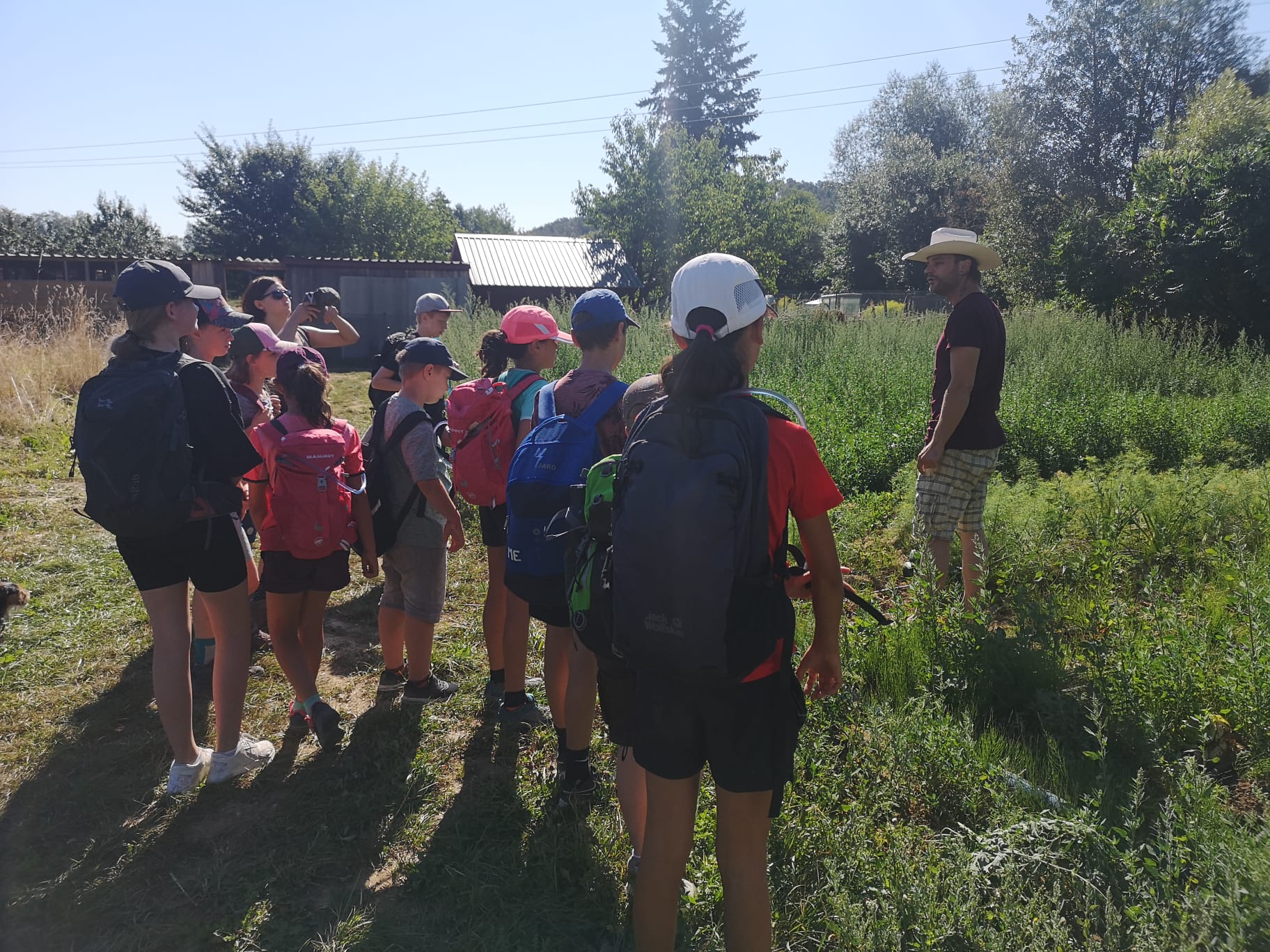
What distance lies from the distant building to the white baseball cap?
67.3 feet

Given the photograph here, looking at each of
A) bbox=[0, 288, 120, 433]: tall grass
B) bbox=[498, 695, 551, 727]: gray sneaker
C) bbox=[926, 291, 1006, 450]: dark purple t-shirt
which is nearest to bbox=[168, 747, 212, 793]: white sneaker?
bbox=[498, 695, 551, 727]: gray sneaker

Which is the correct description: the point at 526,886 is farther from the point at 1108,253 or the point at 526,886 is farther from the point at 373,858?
the point at 1108,253

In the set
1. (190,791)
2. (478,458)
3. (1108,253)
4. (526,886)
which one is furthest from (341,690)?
(1108,253)

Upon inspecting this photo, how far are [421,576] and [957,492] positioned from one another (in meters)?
2.88

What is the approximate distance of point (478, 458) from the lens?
3.55 m

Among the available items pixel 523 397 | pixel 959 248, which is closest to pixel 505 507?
pixel 523 397

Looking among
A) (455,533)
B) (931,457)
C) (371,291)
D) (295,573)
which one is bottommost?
(295,573)

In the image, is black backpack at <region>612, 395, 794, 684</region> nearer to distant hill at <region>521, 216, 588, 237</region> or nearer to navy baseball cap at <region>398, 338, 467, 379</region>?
navy baseball cap at <region>398, 338, 467, 379</region>

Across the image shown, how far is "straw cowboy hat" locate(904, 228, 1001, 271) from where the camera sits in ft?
13.9

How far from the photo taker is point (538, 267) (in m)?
24.9

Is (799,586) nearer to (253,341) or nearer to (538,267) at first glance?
(253,341)

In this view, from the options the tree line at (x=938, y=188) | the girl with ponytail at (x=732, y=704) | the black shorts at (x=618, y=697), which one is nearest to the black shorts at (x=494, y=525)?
the black shorts at (x=618, y=697)

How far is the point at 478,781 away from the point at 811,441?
2236 mm

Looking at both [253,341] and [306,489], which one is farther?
[253,341]
